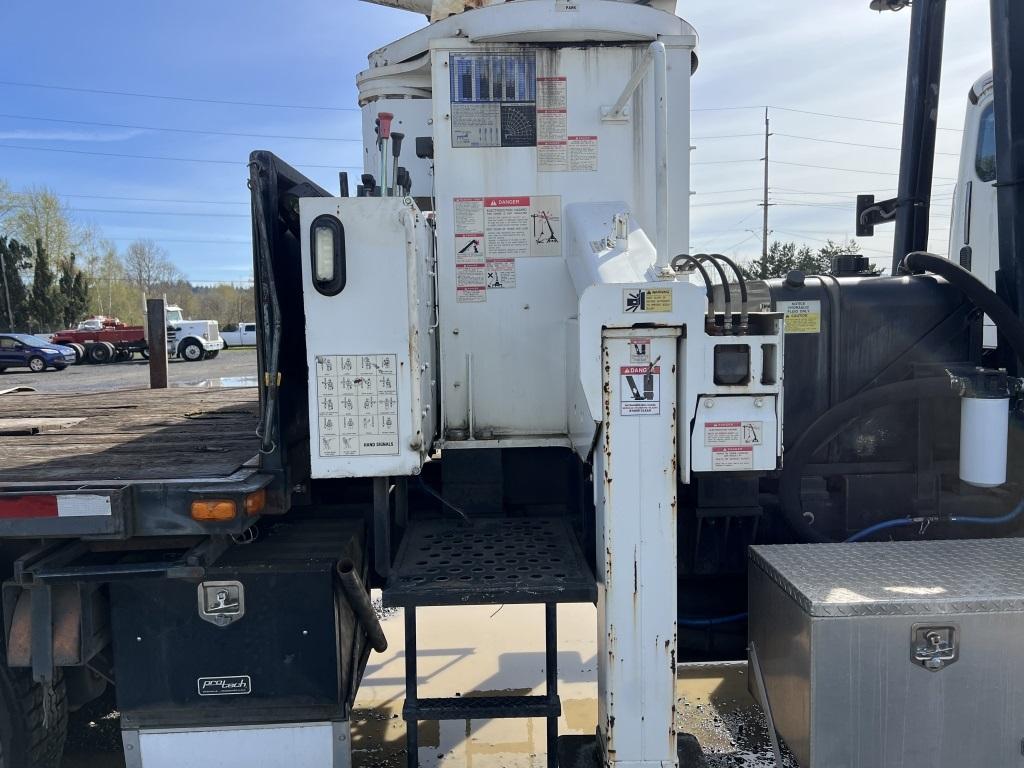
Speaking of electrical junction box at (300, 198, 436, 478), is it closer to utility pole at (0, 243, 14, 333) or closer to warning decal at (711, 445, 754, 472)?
warning decal at (711, 445, 754, 472)

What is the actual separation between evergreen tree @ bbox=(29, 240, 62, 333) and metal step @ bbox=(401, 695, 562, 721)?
153 feet

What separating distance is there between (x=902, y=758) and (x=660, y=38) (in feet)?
8.72

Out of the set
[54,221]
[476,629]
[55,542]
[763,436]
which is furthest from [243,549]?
[54,221]

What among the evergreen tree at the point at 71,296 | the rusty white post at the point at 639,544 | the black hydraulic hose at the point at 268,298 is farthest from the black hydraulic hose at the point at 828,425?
the evergreen tree at the point at 71,296

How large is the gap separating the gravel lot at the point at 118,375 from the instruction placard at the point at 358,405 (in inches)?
663

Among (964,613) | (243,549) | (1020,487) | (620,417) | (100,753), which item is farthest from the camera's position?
(100,753)

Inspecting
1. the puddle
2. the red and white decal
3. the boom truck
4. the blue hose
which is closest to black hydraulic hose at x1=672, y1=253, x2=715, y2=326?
the boom truck

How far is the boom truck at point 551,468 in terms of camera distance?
7.30ft

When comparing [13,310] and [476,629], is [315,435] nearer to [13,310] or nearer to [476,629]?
[476,629]

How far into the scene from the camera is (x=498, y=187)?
111 inches

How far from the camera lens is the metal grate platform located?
2.28 meters

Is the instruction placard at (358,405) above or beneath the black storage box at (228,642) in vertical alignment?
above

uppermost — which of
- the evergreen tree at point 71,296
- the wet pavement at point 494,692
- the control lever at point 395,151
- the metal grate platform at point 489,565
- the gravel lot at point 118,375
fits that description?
the evergreen tree at point 71,296

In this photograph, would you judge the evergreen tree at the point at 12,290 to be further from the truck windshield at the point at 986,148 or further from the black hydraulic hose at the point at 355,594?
the truck windshield at the point at 986,148
